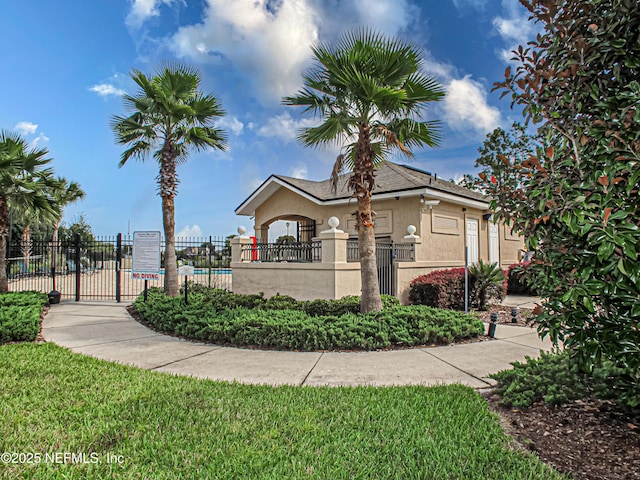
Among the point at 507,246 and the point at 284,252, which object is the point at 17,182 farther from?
the point at 507,246

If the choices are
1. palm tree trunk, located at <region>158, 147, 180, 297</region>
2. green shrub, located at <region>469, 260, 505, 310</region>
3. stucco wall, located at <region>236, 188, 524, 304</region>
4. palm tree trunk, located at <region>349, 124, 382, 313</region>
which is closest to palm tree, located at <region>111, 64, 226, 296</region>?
palm tree trunk, located at <region>158, 147, 180, 297</region>

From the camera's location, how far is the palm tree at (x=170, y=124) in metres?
11.2

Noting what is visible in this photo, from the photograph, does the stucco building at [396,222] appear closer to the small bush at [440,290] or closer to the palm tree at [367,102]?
the small bush at [440,290]

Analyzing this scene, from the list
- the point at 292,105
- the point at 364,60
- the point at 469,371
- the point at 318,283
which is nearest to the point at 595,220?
the point at 469,371

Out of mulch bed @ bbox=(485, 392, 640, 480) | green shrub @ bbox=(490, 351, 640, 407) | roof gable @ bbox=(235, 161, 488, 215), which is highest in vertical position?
roof gable @ bbox=(235, 161, 488, 215)

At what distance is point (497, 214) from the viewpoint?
356cm

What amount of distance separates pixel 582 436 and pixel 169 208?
11.5 meters

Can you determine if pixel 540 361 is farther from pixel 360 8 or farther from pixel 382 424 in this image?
pixel 360 8

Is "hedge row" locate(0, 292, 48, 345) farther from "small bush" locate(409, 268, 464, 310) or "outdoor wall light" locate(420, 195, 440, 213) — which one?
"outdoor wall light" locate(420, 195, 440, 213)

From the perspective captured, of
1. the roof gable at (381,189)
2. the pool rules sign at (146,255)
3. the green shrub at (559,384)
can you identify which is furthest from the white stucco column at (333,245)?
the green shrub at (559,384)

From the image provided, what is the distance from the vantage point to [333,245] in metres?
10.3

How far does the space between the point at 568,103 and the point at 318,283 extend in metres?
8.15

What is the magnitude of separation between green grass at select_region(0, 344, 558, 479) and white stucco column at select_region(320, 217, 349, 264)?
236 inches

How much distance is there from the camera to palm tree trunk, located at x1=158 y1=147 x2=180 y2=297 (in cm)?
1187
